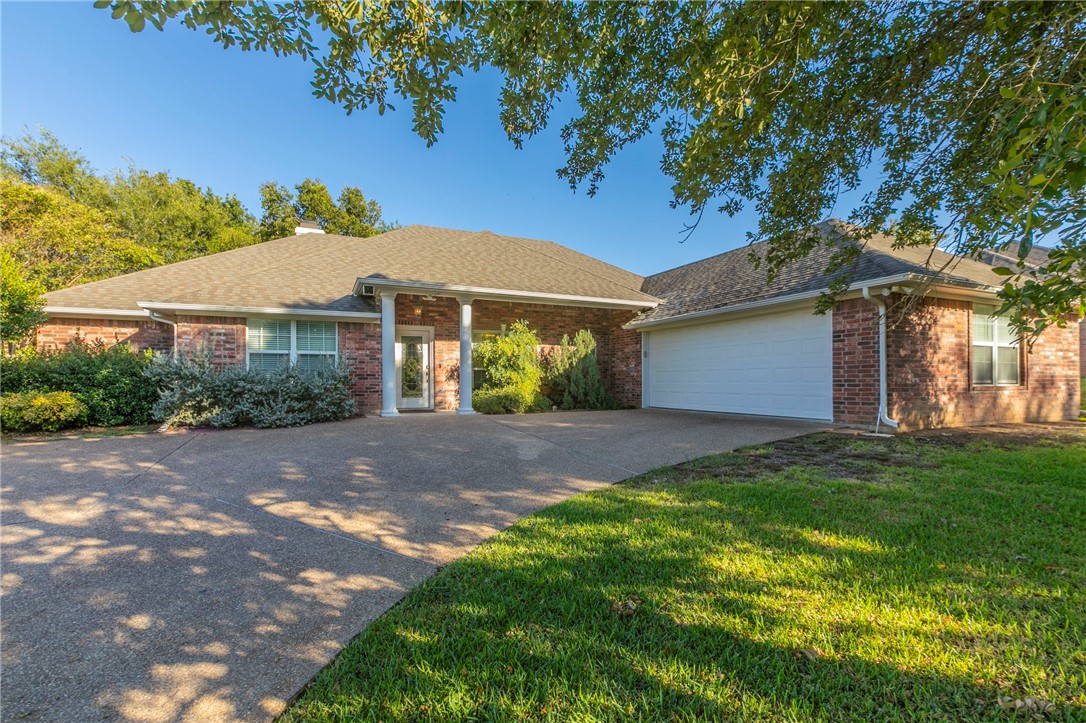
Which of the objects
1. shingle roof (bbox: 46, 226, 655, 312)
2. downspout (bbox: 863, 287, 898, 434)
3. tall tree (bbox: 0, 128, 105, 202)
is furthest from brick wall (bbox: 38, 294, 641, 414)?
tall tree (bbox: 0, 128, 105, 202)

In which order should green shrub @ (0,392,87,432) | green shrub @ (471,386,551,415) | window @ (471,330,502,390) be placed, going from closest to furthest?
green shrub @ (0,392,87,432), green shrub @ (471,386,551,415), window @ (471,330,502,390)

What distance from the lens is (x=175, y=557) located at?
309 centimetres

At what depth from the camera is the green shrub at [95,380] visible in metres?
8.86

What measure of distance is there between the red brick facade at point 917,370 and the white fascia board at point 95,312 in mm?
15668

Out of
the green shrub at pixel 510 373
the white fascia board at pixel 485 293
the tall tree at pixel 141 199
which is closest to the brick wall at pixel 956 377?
the white fascia board at pixel 485 293

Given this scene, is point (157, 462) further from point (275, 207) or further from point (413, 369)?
point (275, 207)

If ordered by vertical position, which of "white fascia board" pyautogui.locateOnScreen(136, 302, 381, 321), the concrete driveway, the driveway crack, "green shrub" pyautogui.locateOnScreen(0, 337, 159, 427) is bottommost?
the concrete driveway

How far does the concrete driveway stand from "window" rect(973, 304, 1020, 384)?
22.0 ft

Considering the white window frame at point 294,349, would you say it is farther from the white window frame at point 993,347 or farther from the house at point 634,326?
the white window frame at point 993,347

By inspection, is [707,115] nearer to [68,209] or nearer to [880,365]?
[880,365]

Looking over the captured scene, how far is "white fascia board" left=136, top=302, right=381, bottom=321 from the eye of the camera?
9.66 metres

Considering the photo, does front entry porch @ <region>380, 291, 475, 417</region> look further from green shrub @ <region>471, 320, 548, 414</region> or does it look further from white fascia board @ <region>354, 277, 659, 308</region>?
white fascia board @ <region>354, 277, 659, 308</region>

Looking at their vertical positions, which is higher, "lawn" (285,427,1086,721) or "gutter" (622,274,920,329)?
"gutter" (622,274,920,329)

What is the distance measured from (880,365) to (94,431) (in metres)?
14.9
